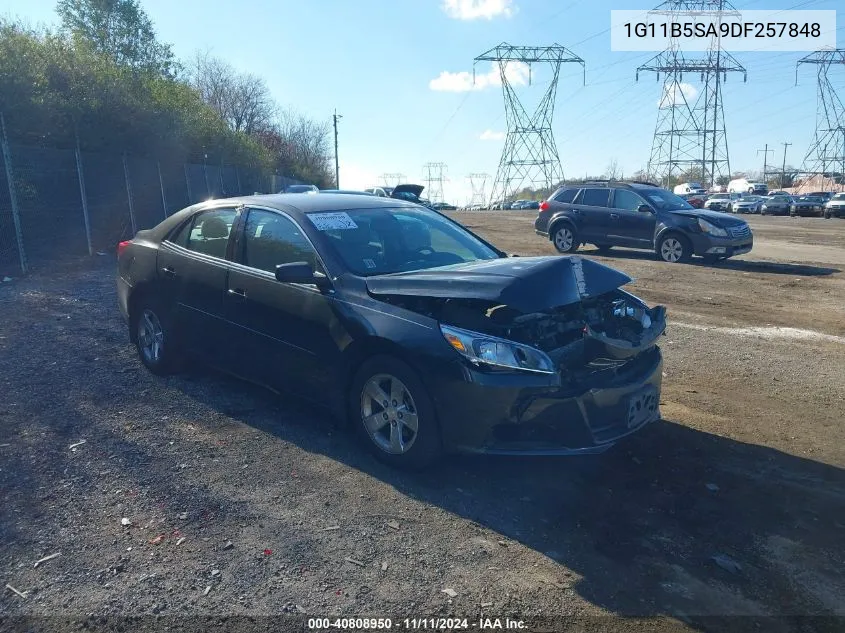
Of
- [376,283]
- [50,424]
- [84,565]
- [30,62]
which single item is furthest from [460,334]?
[30,62]

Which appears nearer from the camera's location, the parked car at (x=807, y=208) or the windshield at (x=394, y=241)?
the windshield at (x=394, y=241)

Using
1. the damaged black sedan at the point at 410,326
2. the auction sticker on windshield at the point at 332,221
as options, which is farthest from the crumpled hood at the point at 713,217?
the auction sticker on windshield at the point at 332,221

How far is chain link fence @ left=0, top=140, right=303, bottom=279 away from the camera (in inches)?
471

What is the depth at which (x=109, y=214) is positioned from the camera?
16016 mm

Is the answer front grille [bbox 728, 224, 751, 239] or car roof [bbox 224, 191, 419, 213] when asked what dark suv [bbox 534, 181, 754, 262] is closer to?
front grille [bbox 728, 224, 751, 239]

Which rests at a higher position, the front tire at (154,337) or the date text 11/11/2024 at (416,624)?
the front tire at (154,337)

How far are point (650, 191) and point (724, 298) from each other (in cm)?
574

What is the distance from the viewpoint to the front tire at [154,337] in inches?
232

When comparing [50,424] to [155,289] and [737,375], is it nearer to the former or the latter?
[155,289]

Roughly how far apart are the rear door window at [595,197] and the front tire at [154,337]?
12.5m

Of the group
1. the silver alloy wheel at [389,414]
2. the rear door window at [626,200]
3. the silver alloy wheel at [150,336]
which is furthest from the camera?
the rear door window at [626,200]

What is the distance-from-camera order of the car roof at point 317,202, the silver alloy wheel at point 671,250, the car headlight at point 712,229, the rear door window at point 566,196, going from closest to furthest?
the car roof at point 317,202 < the car headlight at point 712,229 < the silver alloy wheel at point 671,250 < the rear door window at point 566,196

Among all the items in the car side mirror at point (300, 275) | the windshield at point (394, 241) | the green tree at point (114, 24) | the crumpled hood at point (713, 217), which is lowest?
the crumpled hood at point (713, 217)

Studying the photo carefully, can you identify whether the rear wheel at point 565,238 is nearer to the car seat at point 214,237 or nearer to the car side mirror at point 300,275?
the car seat at point 214,237
